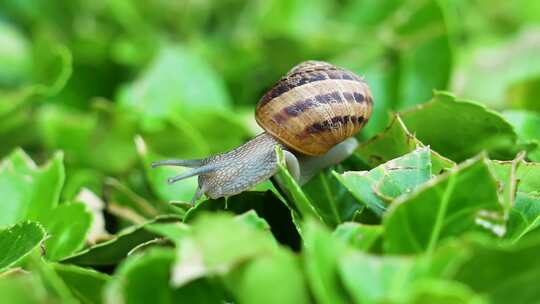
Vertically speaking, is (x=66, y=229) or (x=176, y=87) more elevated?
(x=176, y=87)

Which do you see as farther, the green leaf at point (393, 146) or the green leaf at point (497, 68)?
the green leaf at point (497, 68)

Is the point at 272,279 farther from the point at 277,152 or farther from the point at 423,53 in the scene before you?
the point at 423,53

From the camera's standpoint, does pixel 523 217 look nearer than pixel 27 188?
Yes

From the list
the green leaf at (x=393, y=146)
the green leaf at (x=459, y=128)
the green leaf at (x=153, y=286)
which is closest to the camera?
the green leaf at (x=153, y=286)

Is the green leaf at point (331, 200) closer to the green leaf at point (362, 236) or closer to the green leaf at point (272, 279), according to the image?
the green leaf at point (362, 236)

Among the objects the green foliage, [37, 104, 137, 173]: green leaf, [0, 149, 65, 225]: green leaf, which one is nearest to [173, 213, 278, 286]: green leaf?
the green foliage

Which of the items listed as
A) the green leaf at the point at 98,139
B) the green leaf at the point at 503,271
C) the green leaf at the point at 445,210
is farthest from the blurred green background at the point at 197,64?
the green leaf at the point at 503,271

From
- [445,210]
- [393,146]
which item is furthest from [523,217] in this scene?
[393,146]

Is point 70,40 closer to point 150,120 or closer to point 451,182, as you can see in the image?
point 150,120
